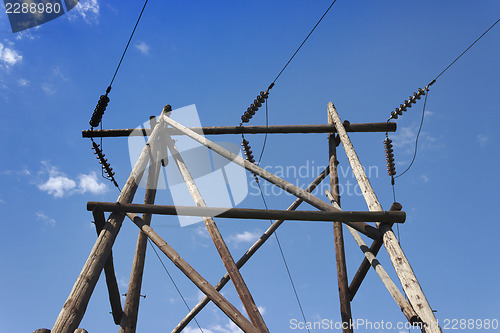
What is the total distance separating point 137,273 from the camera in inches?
238

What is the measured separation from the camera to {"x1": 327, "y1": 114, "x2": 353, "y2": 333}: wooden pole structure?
5.35 metres

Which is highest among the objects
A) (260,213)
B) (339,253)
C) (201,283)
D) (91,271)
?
(339,253)

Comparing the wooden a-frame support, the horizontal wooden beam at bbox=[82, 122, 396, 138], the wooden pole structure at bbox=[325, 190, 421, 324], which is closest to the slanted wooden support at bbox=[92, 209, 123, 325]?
the wooden a-frame support

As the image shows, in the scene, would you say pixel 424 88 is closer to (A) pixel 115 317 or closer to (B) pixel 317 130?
(B) pixel 317 130

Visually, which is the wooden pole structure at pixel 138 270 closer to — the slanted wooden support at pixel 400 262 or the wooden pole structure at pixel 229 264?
the wooden pole structure at pixel 229 264

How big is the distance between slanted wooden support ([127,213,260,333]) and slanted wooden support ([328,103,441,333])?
1729mm

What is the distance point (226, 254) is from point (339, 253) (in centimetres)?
179

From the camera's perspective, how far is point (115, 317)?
18.7 feet

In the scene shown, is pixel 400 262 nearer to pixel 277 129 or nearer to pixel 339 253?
pixel 339 253

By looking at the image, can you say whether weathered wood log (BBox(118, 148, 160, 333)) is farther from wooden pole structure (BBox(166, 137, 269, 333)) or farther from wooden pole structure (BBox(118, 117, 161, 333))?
wooden pole structure (BBox(166, 137, 269, 333))

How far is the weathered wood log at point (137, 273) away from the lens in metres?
Result: 5.73

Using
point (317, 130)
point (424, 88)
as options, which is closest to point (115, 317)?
point (317, 130)

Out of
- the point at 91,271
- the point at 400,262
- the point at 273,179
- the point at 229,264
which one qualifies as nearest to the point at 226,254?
the point at 229,264

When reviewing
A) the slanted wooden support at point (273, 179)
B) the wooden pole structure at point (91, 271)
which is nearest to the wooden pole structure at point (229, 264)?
the slanted wooden support at point (273, 179)
